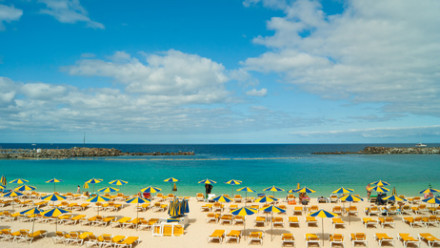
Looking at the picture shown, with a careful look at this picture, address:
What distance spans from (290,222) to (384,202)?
8.98m

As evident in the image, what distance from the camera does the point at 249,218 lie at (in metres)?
17.2

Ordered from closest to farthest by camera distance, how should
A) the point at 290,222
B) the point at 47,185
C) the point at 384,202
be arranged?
the point at 290,222 → the point at 384,202 → the point at 47,185

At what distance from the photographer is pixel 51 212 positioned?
43.3 feet

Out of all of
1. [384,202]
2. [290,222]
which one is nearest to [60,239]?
[290,222]

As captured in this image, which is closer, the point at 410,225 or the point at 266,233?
the point at 266,233

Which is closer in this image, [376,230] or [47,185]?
[376,230]

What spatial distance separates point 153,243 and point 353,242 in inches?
357

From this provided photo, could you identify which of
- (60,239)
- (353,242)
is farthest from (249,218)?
(60,239)

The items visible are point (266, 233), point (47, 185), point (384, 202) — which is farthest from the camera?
point (47, 185)

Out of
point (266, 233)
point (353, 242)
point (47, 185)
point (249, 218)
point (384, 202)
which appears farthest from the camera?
point (47, 185)

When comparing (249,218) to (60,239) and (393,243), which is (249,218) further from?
(60,239)

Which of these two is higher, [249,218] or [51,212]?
[51,212]

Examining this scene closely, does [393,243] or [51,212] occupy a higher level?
[51,212]

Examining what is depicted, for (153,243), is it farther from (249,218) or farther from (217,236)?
(249,218)
